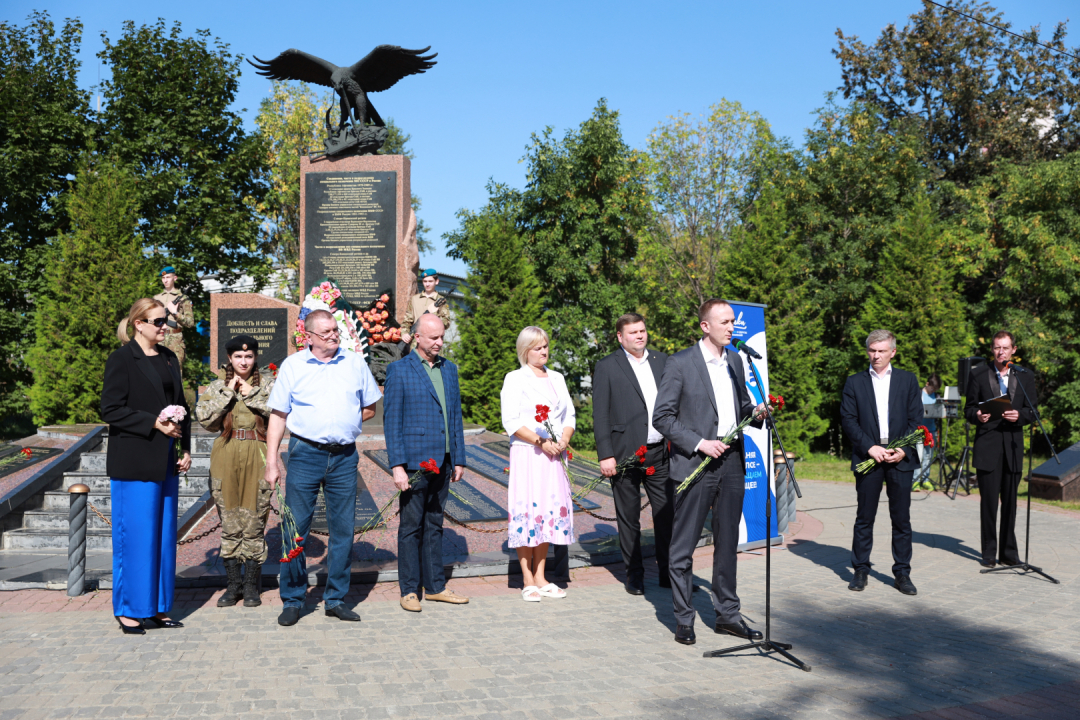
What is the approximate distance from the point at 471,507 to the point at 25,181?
17.4 meters

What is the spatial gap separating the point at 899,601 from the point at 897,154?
2026 centimetres

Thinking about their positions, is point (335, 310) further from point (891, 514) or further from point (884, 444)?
point (891, 514)

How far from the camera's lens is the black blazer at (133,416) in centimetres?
483

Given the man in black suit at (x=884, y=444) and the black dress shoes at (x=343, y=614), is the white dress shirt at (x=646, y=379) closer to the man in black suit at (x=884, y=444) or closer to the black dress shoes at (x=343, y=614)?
the man in black suit at (x=884, y=444)

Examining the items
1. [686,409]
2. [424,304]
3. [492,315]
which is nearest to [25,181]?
[492,315]

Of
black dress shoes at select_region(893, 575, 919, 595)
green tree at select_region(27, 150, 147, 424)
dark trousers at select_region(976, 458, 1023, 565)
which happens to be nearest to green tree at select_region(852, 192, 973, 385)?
dark trousers at select_region(976, 458, 1023, 565)

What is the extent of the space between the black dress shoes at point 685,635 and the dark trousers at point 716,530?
3 centimetres

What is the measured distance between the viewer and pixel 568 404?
587cm

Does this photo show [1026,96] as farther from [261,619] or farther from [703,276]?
[261,619]

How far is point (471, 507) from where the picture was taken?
7.75 metres

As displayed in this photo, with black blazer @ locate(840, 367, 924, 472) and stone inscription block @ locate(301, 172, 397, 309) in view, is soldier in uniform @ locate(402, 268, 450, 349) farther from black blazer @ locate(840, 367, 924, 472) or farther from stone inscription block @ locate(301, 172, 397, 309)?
black blazer @ locate(840, 367, 924, 472)

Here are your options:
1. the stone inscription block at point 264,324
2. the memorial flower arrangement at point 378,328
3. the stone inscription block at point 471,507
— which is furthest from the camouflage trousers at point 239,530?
the stone inscription block at point 264,324

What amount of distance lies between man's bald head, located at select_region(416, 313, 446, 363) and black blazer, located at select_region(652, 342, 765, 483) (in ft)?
5.50

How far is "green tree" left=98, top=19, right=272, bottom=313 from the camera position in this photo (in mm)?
19812
